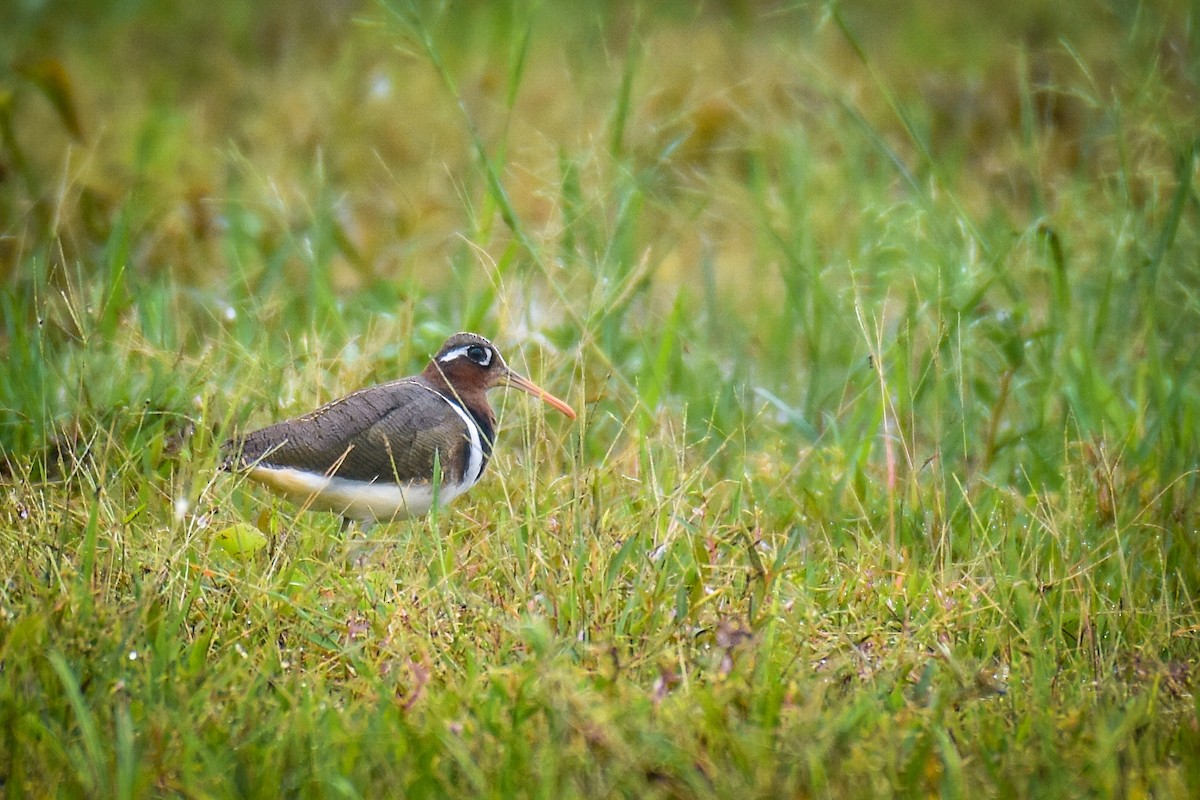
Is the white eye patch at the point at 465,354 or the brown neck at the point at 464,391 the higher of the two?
the white eye patch at the point at 465,354

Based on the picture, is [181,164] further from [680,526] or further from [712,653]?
[712,653]

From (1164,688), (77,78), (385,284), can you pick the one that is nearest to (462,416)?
(385,284)

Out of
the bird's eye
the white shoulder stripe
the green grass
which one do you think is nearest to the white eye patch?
the bird's eye

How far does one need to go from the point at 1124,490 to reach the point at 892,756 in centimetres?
159

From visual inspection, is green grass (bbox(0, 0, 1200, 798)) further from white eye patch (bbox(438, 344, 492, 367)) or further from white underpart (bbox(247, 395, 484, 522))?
white eye patch (bbox(438, 344, 492, 367))

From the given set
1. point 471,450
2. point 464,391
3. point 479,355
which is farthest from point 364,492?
point 479,355

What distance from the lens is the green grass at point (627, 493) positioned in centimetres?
284

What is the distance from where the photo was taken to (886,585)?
362cm

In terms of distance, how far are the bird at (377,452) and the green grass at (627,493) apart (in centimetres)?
11

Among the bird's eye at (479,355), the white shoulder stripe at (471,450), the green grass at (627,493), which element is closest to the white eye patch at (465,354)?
the bird's eye at (479,355)

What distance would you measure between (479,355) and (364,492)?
0.64 meters

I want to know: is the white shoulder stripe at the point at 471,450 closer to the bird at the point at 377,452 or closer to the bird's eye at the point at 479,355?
the bird at the point at 377,452

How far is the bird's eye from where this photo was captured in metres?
4.45

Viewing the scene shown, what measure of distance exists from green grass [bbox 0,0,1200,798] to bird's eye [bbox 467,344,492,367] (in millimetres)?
261
